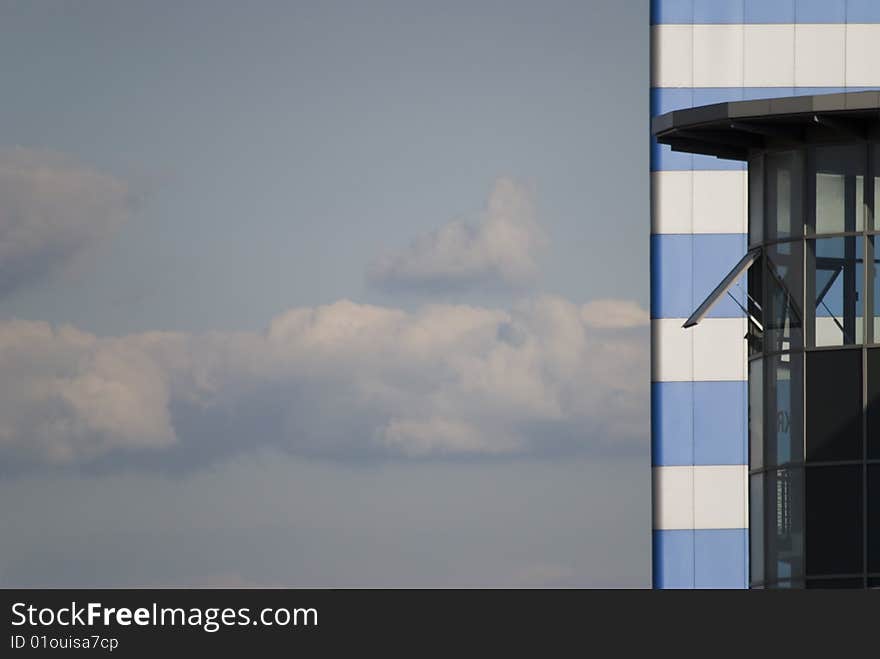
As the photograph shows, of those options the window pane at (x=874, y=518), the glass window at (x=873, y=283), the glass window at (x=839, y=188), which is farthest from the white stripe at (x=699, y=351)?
the window pane at (x=874, y=518)

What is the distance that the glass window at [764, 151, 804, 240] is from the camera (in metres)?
28.3

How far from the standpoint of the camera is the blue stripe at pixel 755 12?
43.0 m

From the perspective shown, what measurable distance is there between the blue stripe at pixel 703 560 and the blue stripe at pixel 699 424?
5.36 feet

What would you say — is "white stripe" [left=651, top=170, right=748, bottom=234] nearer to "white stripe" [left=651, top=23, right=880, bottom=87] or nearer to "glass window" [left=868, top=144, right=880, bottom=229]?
"white stripe" [left=651, top=23, right=880, bottom=87]

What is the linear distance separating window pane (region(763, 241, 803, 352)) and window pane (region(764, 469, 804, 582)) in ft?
6.53

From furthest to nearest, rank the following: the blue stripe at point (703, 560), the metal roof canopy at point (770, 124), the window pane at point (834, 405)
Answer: the blue stripe at point (703, 560)
the window pane at point (834, 405)
the metal roof canopy at point (770, 124)

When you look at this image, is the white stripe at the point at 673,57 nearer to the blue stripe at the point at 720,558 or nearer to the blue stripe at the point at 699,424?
the blue stripe at the point at 699,424

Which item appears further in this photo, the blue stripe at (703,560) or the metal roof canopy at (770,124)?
the blue stripe at (703,560)

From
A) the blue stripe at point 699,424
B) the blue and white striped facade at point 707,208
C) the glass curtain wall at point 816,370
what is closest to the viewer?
the glass curtain wall at point 816,370

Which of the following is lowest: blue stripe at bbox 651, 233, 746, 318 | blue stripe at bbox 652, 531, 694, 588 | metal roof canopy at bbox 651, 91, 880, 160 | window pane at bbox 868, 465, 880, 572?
window pane at bbox 868, 465, 880, 572

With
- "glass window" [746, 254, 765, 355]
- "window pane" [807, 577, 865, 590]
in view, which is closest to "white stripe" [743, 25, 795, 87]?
"glass window" [746, 254, 765, 355]

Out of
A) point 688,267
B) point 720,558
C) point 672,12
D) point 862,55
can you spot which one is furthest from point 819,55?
point 720,558

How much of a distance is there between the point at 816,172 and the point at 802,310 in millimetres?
2058

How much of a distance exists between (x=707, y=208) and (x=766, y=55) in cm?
375
